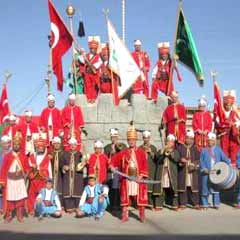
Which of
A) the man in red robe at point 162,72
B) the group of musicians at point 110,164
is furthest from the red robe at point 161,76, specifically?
the group of musicians at point 110,164

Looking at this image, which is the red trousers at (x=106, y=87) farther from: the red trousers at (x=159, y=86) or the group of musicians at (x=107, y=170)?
the group of musicians at (x=107, y=170)

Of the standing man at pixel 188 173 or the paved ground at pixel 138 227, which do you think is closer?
the paved ground at pixel 138 227

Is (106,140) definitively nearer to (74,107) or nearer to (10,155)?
(74,107)

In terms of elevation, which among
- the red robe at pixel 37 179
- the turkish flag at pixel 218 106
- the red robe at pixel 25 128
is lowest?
the red robe at pixel 37 179

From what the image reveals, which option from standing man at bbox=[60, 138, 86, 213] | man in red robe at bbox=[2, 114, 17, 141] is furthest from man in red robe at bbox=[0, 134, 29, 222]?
man in red robe at bbox=[2, 114, 17, 141]

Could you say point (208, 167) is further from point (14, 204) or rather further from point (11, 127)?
point (11, 127)

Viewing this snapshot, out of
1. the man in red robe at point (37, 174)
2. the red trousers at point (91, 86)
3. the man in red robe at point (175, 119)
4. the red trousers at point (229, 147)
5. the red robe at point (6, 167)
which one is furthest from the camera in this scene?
the red trousers at point (91, 86)

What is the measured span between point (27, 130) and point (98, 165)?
2406 millimetres

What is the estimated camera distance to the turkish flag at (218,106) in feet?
39.4

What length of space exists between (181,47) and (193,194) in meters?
3.73

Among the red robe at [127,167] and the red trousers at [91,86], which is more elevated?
the red trousers at [91,86]

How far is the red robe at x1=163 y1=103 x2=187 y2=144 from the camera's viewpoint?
11.2 m

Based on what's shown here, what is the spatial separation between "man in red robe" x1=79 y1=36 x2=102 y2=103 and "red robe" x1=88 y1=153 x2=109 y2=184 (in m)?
2.57

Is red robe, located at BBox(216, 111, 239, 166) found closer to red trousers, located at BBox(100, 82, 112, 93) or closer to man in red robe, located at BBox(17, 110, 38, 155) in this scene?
red trousers, located at BBox(100, 82, 112, 93)
